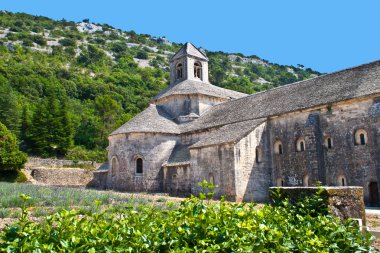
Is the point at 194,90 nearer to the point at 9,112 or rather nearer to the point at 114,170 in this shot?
the point at 114,170

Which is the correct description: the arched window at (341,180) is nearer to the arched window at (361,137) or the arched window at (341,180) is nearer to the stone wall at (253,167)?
the arched window at (361,137)

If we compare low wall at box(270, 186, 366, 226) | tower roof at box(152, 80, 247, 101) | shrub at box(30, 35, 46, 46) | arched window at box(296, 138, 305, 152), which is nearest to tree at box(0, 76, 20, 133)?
tower roof at box(152, 80, 247, 101)

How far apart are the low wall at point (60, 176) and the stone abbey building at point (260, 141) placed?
10404 mm

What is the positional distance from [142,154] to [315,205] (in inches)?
867

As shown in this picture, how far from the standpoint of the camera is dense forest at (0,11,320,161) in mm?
53094

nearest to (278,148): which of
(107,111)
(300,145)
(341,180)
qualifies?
(300,145)

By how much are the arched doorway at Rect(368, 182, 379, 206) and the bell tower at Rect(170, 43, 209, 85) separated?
70.0ft

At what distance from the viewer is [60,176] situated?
40312mm

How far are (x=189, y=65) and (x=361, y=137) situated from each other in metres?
20.2

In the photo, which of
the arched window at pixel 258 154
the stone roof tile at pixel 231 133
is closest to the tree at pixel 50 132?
the stone roof tile at pixel 231 133

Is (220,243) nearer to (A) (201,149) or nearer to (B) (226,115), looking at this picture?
(A) (201,149)

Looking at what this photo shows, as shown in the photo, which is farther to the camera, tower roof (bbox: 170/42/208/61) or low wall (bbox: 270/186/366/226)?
tower roof (bbox: 170/42/208/61)

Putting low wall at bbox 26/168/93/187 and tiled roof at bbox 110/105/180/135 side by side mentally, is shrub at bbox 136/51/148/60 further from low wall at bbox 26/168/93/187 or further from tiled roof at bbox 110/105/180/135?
tiled roof at bbox 110/105/180/135

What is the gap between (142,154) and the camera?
28.8 m
